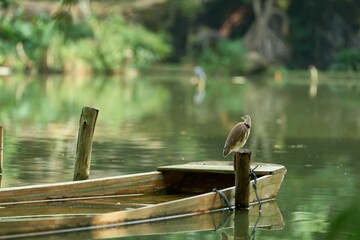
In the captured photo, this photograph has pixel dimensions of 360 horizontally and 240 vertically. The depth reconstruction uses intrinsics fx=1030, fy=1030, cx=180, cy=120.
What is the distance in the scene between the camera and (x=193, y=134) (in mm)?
18734

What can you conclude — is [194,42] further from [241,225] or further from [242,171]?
[241,225]

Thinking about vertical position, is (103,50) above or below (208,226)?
above

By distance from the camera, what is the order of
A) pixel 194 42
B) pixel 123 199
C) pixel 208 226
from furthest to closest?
pixel 194 42
pixel 123 199
pixel 208 226

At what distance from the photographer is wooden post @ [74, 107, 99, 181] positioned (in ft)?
35.7

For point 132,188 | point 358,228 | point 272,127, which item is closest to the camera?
point 358,228

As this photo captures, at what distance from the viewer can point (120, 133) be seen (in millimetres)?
18531

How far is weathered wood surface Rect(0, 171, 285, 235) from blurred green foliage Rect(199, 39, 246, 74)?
3994 centimetres

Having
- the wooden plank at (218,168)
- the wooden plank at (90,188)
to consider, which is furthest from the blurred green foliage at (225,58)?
the wooden plank at (90,188)

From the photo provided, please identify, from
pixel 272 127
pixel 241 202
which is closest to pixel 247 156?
pixel 241 202

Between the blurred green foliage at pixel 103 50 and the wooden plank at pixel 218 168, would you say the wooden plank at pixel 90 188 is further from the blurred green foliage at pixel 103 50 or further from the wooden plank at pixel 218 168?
the blurred green foliage at pixel 103 50

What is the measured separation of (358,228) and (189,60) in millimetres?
51336

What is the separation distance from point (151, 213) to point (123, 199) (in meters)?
1.64

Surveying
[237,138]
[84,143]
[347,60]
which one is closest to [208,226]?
[237,138]

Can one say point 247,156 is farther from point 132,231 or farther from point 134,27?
point 134,27
